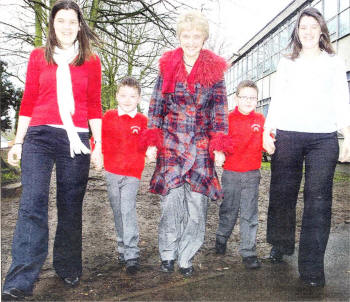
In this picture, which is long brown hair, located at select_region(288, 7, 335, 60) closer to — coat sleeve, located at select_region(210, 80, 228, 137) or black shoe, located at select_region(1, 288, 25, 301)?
coat sleeve, located at select_region(210, 80, 228, 137)

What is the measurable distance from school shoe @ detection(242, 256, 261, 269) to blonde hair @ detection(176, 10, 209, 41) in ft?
5.72

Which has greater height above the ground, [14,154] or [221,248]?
[14,154]

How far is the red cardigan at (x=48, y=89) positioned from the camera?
267cm

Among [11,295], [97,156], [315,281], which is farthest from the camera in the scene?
[97,156]

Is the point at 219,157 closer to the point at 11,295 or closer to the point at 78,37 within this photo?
the point at 78,37

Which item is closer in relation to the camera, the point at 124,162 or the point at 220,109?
the point at 220,109

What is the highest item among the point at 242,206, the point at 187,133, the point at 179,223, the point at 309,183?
the point at 187,133

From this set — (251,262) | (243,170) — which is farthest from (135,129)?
(251,262)

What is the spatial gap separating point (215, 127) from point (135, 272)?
48.2 inches

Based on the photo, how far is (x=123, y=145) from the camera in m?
3.34

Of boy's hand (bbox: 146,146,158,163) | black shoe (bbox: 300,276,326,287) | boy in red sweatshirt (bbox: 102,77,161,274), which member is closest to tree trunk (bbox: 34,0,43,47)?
boy in red sweatshirt (bbox: 102,77,161,274)

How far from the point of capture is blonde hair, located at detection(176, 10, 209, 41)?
2.96m

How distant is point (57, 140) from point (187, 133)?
93 centimetres

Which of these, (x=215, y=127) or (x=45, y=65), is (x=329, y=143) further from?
(x=45, y=65)
